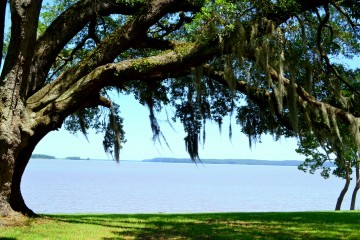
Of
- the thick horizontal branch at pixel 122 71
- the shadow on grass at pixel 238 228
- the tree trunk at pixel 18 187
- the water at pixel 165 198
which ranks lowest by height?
the water at pixel 165 198

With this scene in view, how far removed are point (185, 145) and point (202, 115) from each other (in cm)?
88

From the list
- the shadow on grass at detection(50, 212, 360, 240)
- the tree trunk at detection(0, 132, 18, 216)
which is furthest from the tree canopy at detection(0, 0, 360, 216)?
the shadow on grass at detection(50, 212, 360, 240)

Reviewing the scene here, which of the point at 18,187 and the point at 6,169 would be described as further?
the point at 18,187

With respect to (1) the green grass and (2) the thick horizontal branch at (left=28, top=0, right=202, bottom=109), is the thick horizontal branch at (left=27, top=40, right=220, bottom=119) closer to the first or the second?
(2) the thick horizontal branch at (left=28, top=0, right=202, bottom=109)

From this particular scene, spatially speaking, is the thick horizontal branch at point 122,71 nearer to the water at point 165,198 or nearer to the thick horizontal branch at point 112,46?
the thick horizontal branch at point 112,46

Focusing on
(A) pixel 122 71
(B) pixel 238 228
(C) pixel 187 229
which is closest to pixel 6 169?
(A) pixel 122 71

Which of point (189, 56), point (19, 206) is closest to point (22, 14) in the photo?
point (189, 56)

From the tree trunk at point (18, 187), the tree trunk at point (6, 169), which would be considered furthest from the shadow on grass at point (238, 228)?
the tree trunk at point (6, 169)

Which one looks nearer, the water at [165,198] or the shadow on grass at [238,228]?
the shadow on grass at [238,228]

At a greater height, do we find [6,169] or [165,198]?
[6,169]

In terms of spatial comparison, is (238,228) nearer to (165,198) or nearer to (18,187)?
(18,187)

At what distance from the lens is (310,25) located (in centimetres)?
1195

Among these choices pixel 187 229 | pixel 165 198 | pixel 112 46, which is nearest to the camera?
pixel 187 229

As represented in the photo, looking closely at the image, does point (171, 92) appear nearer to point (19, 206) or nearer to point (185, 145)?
point (185, 145)
